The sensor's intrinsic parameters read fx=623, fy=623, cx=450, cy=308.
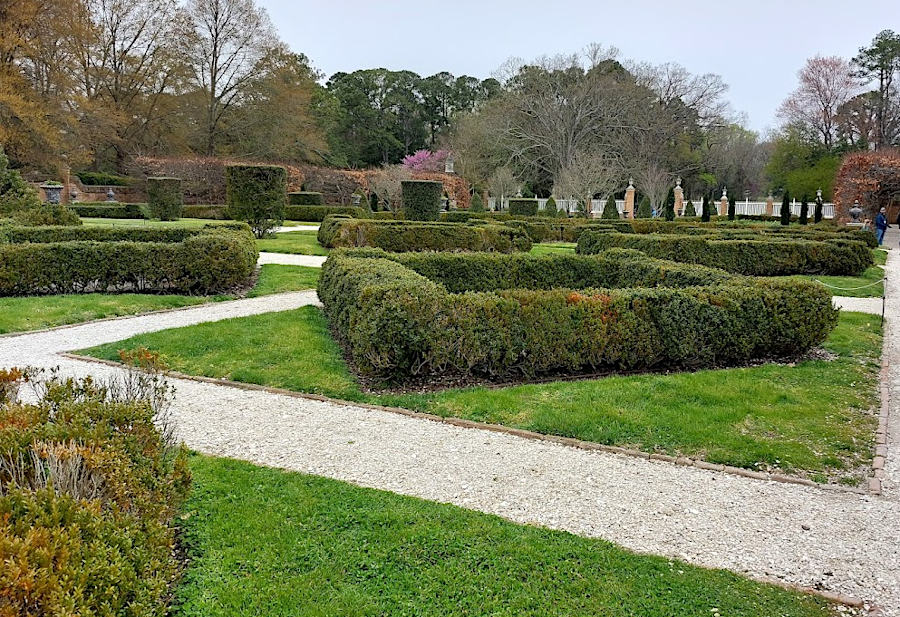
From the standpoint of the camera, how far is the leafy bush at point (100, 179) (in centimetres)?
3503

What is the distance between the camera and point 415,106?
55156mm

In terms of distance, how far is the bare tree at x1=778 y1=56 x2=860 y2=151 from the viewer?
4319 centimetres

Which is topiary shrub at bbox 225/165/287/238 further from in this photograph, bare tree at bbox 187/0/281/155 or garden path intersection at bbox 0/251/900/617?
bare tree at bbox 187/0/281/155

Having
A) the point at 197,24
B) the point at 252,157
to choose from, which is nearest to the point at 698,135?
the point at 252,157

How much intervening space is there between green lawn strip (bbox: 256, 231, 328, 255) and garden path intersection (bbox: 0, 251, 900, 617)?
1171cm

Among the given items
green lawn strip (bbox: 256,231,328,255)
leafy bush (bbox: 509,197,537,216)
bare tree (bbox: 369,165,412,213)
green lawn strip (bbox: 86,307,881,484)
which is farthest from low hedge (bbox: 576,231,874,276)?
bare tree (bbox: 369,165,412,213)

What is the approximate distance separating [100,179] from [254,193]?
21730 mm

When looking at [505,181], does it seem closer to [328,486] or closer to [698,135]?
[698,135]

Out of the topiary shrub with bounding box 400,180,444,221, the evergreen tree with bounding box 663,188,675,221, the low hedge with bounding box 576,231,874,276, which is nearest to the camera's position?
the low hedge with bounding box 576,231,874,276

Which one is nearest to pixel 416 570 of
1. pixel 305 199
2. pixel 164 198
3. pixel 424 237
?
pixel 424 237

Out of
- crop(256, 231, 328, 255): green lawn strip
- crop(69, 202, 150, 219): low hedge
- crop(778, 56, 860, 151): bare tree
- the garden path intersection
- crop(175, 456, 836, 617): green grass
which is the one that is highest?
crop(778, 56, 860, 151): bare tree

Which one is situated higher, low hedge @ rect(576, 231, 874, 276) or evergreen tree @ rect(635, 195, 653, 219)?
evergreen tree @ rect(635, 195, 653, 219)

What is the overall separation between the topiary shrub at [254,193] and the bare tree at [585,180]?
59.5 feet

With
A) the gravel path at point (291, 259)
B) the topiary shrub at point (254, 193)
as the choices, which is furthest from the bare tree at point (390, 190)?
the gravel path at point (291, 259)
